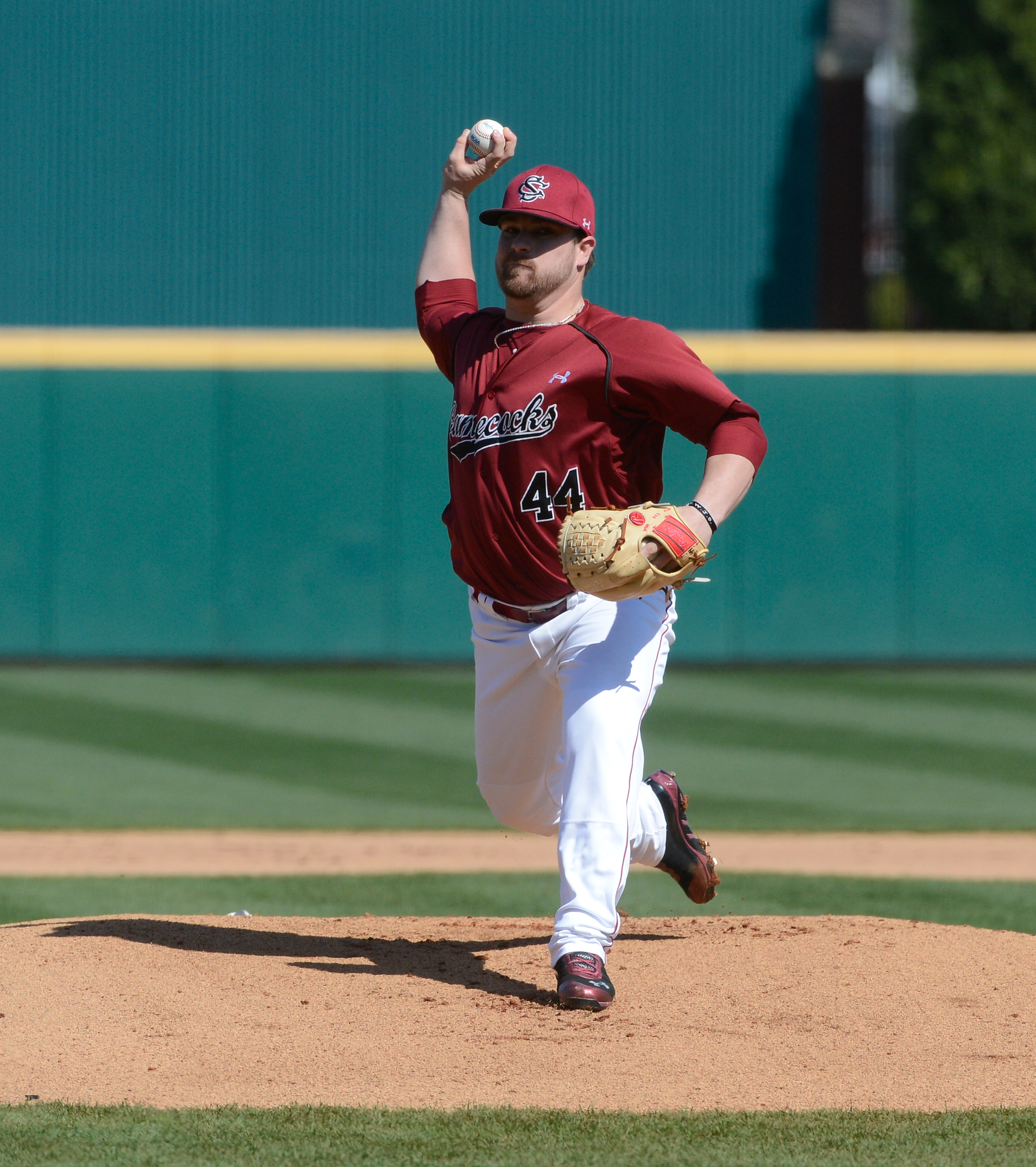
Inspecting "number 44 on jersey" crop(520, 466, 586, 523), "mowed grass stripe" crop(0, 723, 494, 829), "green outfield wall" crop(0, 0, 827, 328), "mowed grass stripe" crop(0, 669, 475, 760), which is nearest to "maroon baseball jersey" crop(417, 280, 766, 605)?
"number 44 on jersey" crop(520, 466, 586, 523)

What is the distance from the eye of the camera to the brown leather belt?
3648 mm

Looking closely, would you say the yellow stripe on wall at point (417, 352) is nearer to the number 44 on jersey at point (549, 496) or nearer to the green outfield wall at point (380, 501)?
the green outfield wall at point (380, 501)

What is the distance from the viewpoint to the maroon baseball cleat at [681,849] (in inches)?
161

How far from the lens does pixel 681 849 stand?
4.11 m

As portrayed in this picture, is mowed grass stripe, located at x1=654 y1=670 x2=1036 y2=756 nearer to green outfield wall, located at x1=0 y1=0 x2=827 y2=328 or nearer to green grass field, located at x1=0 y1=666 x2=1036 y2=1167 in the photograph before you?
green grass field, located at x1=0 y1=666 x2=1036 y2=1167

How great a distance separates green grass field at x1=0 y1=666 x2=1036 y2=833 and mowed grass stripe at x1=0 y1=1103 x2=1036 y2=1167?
4182 mm

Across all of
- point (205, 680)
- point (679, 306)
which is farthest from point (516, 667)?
point (679, 306)

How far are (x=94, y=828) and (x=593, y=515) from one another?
416 cm

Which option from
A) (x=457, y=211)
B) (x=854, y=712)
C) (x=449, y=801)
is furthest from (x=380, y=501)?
(x=457, y=211)

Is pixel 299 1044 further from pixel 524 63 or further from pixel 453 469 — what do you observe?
pixel 524 63

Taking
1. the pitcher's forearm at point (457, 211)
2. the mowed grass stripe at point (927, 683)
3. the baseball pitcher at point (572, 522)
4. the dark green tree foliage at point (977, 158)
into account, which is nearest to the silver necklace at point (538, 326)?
the baseball pitcher at point (572, 522)

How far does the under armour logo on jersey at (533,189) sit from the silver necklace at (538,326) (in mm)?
270

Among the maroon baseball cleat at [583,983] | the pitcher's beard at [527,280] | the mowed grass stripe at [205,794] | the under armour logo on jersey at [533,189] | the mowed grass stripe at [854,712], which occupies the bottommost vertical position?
the mowed grass stripe at [854,712]

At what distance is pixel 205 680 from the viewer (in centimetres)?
1088
